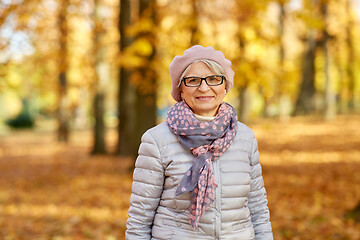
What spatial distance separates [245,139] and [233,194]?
1.08ft

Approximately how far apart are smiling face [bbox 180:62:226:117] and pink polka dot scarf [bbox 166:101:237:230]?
7cm

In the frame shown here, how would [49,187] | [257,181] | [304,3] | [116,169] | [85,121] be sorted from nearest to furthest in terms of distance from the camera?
[257,181] < [304,3] < [49,187] < [116,169] < [85,121]

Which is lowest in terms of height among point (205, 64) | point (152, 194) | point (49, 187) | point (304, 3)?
point (49, 187)

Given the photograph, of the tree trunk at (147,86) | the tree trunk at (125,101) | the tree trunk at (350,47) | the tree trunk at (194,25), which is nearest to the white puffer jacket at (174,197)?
the tree trunk at (194,25)

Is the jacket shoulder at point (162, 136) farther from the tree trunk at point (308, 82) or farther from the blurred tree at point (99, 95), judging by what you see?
the tree trunk at point (308, 82)

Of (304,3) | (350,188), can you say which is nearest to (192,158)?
(304,3)

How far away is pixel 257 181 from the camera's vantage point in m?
2.60

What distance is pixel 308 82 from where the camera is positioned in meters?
27.6

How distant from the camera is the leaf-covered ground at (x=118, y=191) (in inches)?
261

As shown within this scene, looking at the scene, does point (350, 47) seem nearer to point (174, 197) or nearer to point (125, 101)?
point (125, 101)

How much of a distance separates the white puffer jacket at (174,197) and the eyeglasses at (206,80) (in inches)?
11.3

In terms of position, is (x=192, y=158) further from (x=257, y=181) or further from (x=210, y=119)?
(x=257, y=181)

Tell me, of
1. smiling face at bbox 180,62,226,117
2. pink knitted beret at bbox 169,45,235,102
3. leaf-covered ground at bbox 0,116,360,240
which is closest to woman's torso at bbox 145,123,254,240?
smiling face at bbox 180,62,226,117

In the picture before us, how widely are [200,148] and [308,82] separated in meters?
26.6
